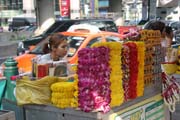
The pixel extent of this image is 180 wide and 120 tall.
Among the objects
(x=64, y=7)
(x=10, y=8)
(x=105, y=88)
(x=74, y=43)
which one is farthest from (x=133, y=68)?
(x=10, y=8)

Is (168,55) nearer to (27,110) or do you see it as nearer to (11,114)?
(27,110)

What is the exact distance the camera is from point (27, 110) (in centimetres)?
397

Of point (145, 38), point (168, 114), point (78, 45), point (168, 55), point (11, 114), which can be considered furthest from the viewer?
point (78, 45)

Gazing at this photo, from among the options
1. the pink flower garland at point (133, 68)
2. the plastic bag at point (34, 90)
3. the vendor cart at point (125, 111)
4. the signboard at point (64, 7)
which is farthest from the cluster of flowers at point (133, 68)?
the signboard at point (64, 7)

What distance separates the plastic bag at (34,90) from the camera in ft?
12.5

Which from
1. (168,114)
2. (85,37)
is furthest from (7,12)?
(168,114)

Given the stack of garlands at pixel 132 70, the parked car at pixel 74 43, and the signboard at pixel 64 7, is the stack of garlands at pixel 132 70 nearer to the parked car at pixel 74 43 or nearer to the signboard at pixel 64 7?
the parked car at pixel 74 43

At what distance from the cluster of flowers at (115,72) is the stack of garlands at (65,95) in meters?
0.34

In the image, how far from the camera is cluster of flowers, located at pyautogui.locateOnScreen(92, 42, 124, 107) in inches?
141

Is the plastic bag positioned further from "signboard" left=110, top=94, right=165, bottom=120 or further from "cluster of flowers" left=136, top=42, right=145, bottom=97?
"cluster of flowers" left=136, top=42, right=145, bottom=97

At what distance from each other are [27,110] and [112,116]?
2.90 feet

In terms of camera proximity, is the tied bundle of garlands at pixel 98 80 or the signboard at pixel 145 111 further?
the signboard at pixel 145 111

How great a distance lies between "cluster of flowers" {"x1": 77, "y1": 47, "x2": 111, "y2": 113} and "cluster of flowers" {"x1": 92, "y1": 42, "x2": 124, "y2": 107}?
7cm

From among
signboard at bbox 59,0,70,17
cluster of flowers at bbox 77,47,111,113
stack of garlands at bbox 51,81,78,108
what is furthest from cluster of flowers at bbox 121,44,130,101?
signboard at bbox 59,0,70,17
